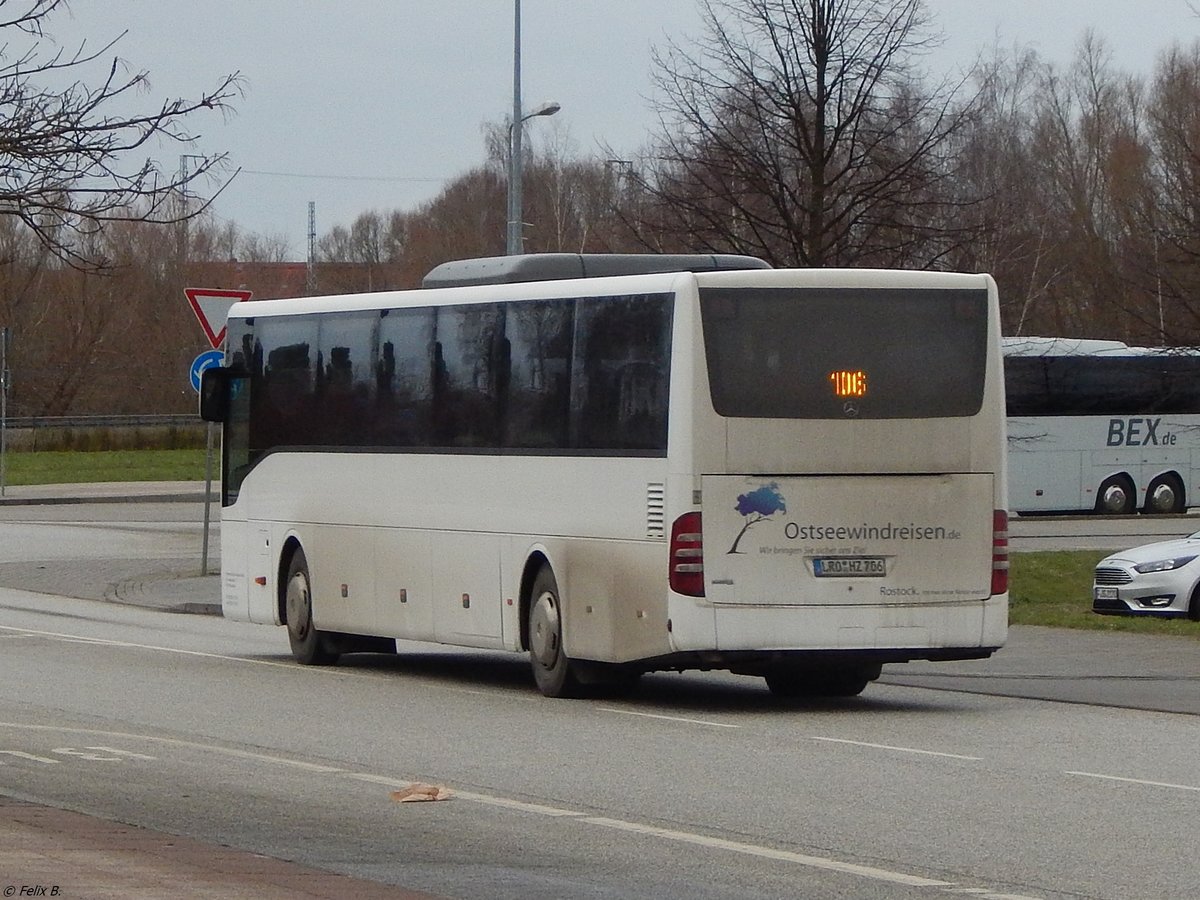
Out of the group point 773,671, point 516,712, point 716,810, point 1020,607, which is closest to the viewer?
point 716,810

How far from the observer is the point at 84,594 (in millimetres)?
26422

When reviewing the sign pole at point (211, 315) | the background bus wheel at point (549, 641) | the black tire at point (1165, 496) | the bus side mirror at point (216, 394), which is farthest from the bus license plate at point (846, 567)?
the black tire at point (1165, 496)

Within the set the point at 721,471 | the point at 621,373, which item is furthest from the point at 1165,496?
the point at 721,471

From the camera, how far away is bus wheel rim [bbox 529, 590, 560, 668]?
1520cm

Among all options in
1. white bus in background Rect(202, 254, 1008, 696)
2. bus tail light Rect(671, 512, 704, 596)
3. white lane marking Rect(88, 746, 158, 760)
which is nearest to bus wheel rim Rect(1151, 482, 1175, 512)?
white bus in background Rect(202, 254, 1008, 696)

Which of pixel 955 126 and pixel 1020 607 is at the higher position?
pixel 955 126

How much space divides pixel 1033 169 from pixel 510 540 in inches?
3247

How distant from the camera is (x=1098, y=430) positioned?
46938 mm

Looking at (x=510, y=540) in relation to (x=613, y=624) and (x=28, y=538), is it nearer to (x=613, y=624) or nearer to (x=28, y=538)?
(x=613, y=624)

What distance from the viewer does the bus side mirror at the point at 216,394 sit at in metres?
19.4

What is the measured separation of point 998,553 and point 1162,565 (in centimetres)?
938

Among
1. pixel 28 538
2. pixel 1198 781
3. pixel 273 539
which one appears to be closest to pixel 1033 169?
pixel 28 538

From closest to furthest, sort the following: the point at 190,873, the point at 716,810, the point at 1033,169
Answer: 1. the point at 190,873
2. the point at 716,810
3. the point at 1033,169

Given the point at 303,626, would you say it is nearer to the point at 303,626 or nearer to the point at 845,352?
the point at 303,626
